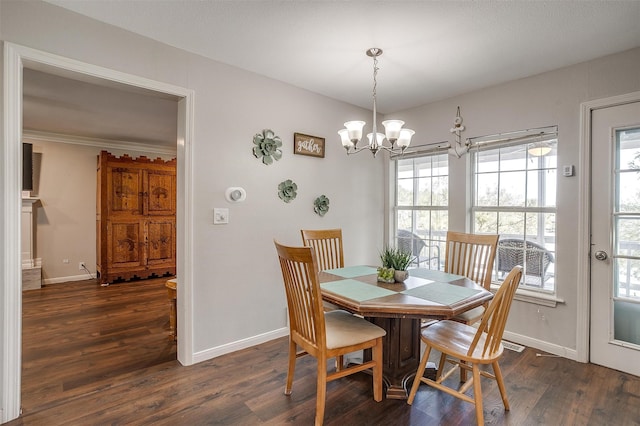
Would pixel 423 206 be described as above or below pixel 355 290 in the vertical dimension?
above

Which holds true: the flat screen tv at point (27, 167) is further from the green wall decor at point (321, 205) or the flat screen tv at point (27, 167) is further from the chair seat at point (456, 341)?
the chair seat at point (456, 341)

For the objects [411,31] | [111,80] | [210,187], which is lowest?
[210,187]

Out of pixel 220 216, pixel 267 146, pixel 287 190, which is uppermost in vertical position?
pixel 267 146

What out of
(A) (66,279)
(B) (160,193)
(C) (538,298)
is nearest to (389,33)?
(C) (538,298)

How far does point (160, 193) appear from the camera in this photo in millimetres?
5617

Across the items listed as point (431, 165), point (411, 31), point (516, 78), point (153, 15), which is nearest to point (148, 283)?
point (153, 15)

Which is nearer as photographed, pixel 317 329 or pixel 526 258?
pixel 317 329

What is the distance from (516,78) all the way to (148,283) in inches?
224

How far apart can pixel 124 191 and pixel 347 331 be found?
4.84 m

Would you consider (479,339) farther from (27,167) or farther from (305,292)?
(27,167)

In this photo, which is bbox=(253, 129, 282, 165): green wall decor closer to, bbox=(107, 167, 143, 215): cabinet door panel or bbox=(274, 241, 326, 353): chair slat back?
bbox=(274, 241, 326, 353): chair slat back

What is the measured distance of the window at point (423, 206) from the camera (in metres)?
3.56

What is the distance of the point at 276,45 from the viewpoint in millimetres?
2361

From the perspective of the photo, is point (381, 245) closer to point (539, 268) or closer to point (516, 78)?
point (539, 268)
